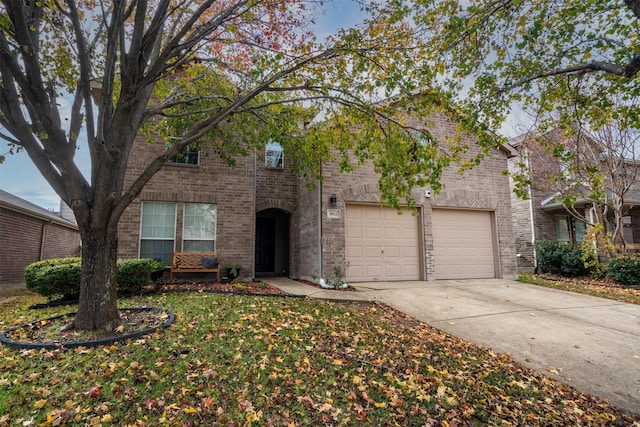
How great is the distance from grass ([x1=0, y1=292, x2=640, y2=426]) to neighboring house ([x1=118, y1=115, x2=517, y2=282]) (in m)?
4.67

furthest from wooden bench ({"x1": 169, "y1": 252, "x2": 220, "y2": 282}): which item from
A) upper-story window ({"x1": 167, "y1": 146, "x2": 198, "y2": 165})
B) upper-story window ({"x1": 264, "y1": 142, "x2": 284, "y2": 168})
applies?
upper-story window ({"x1": 264, "y1": 142, "x2": 284, "y2": 168})

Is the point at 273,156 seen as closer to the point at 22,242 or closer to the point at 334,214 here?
the point at 334,214

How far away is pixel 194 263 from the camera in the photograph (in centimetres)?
937

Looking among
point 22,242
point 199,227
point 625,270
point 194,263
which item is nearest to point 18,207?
point 22,242

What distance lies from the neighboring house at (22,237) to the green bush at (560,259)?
62.6 ft

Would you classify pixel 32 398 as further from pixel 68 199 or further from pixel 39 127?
pixel 39 127

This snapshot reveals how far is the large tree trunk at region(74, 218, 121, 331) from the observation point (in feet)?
14.5

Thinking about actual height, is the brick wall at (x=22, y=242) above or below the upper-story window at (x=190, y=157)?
below

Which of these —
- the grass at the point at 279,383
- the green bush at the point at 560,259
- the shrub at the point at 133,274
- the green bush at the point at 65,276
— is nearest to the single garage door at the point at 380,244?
the grass at the point at 279,383

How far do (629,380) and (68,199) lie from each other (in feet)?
24.2

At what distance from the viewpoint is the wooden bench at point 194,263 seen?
362 inches

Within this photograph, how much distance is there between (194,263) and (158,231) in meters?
1.43

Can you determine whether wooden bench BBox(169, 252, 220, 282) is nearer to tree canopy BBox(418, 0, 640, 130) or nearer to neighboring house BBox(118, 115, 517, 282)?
neighboring house BBox(118, 115, 517, 282)

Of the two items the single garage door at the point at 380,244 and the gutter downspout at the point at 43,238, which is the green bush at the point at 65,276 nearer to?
the single garage door at the point at 380,244
